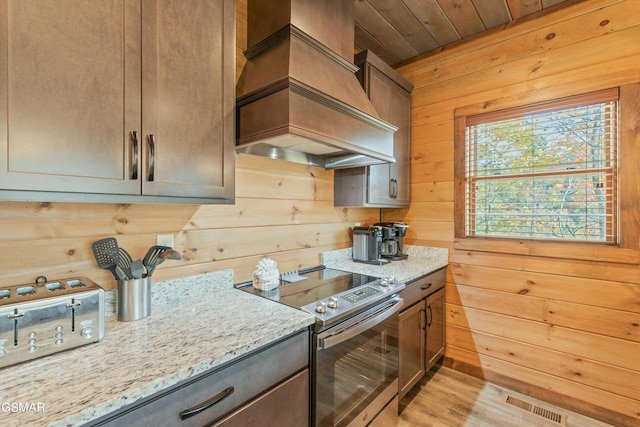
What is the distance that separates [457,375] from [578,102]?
2264 mm

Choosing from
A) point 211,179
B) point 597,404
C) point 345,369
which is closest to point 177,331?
point 211,179

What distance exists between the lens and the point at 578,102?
6.54ft

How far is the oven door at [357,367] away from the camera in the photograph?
128 cm

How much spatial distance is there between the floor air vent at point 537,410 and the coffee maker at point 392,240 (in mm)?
1257

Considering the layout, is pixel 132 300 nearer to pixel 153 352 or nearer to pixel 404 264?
pixel 153 352

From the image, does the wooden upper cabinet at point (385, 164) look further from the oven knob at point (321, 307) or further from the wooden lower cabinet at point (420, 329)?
the oven knob at point (321, 307)

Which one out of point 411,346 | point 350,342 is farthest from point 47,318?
point 411,346

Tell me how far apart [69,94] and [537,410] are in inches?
121

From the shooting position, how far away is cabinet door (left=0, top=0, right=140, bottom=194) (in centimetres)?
79

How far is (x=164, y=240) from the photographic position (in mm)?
1421

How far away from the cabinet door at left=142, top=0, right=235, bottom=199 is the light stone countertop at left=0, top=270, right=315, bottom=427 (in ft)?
1.73

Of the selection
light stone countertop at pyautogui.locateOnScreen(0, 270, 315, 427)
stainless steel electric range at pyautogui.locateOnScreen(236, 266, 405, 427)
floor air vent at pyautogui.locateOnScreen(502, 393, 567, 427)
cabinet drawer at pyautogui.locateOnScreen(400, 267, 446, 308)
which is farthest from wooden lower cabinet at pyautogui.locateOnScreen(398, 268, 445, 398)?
light stone countertop at pyautogui.locateOnScreen(0, 270, 315, 427)

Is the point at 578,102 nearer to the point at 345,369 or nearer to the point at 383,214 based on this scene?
the point at 383,214

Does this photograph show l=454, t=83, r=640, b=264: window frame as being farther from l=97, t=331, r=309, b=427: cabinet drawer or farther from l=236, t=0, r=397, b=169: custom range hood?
l=97, t=331, r=309, b=427: cabinet drawer
